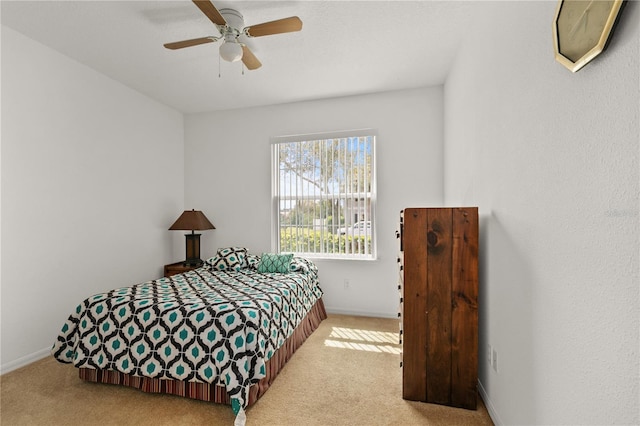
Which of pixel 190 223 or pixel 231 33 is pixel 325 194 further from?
pixel 231 33

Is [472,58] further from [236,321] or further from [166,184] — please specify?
[166,184]

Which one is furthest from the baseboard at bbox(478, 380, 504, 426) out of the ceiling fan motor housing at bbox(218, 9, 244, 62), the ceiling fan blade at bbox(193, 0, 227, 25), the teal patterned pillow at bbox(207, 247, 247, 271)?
the ceiling fan blade at bbox(193, 0, 227, 25)

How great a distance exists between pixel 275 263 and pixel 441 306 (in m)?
1.98

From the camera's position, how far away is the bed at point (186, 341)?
6.27 ft

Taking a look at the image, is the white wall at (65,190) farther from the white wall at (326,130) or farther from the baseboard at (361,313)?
the baseboard at (361,313)

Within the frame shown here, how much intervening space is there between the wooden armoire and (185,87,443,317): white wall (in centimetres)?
170

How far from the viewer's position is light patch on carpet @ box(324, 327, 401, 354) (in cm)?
283

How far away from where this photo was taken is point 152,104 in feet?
13.0

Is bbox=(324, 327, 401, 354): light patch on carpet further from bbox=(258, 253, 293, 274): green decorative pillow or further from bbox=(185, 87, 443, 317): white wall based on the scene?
bbox=(258, 253, 293, 274): green decorative pillow

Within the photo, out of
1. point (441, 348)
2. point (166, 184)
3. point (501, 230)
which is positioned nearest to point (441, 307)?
point (441, 348)

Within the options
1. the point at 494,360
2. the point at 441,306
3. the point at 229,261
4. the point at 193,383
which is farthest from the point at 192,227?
the point at 494,360

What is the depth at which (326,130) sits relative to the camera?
3.92 metres

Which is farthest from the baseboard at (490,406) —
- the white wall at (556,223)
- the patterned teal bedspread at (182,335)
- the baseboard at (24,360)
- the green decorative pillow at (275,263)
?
the baseboard at (24,360)

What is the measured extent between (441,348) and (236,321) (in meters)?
1.33
